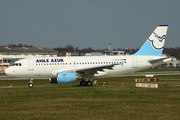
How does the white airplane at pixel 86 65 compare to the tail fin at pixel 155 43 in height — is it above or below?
below

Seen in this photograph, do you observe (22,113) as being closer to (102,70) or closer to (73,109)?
(73,109)

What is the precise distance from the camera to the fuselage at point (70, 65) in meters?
41.7

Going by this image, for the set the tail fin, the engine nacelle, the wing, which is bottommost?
the engine nacelle

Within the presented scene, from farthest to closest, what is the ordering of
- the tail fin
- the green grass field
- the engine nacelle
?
the tail fin < the engine nacelle < the green grass field

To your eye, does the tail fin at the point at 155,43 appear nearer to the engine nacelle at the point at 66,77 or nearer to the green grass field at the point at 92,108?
the engine nacelle at the point at 66,77

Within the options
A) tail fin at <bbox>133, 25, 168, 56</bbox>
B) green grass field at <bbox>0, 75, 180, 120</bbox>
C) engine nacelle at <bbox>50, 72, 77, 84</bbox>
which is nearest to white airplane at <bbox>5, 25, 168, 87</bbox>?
tail fin at <bbox>133, 25, 168, 56</bbox>

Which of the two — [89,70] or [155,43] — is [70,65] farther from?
[155,43]

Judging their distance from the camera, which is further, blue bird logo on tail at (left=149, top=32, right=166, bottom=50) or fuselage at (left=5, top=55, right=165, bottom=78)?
blue bird logo on tail at (left=149, top=32, right=166, bottom=50)

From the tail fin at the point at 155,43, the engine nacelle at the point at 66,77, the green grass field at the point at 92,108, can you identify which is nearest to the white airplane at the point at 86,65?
the tail fin at the point at 155,43

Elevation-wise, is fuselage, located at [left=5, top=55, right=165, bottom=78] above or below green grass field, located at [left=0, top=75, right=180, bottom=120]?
above

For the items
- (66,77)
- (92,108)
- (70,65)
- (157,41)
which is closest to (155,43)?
(157,41)

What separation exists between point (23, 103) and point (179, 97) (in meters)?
11.4

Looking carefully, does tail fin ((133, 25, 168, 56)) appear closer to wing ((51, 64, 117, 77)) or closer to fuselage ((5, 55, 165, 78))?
fuselage ((5, 55, 165, 78))

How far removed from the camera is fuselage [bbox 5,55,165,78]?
41688mm
